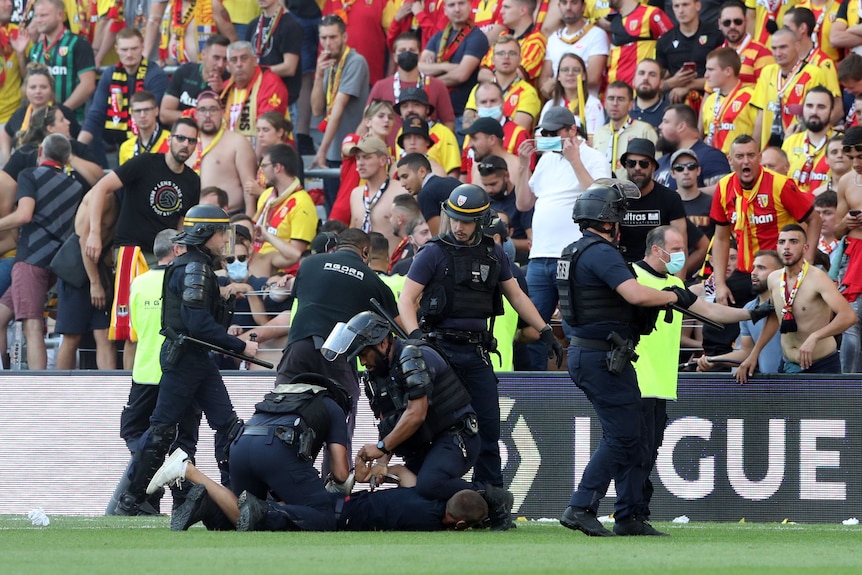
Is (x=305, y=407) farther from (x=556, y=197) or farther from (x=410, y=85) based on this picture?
(x=410, y=85)

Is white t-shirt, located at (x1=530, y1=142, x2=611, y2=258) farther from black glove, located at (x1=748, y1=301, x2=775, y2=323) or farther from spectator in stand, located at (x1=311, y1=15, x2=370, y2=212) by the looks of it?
spectator in stand, located at (x1=311, y1=15, x2=370, y2=212)

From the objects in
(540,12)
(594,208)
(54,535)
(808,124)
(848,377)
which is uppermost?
(540,12)

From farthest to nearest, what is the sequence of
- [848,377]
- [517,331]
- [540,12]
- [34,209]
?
[540,12], [34,209], [517,331], [848,377]

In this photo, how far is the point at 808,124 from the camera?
14094 mm

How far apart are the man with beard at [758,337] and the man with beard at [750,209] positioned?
1.41 feet

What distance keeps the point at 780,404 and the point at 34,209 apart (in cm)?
759

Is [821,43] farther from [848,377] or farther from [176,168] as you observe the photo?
[176,168]

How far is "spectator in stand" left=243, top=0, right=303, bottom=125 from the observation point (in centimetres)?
1795

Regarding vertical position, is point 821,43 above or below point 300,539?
above

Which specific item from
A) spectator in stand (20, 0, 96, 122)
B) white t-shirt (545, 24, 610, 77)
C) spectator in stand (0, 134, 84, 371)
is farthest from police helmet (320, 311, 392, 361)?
spectator in stand (20, 0, 96, 122)

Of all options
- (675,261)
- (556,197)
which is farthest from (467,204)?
(556,197)

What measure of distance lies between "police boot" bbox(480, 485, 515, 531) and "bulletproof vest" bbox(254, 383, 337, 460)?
112cm

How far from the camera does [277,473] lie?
9.46m

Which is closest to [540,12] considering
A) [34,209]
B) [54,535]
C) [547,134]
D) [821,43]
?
[821,43]
